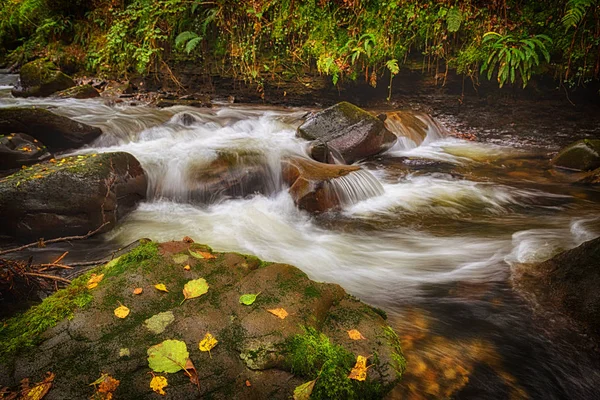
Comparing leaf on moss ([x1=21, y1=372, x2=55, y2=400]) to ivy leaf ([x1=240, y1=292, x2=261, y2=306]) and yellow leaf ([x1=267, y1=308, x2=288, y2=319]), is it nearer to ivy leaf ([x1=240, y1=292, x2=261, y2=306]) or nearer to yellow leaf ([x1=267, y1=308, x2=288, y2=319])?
ivy leaf ([x1=240, y1=292, x2=261, y2=306])

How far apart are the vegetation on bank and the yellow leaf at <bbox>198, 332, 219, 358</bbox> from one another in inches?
288

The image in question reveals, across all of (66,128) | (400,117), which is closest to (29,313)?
(66,128)

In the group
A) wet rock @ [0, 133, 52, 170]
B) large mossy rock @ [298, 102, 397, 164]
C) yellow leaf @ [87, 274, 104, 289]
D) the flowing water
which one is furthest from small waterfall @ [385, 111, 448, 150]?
yellow leaf @ [87, 274, 104, 289]

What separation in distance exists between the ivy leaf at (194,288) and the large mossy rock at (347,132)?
17.1 feet

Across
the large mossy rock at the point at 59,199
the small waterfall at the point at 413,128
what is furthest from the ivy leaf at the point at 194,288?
the small waterfall at the point at 413,128

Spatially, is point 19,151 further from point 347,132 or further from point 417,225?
point 417,225

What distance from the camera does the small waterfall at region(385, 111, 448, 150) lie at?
823cm

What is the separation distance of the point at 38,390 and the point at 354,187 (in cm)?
475

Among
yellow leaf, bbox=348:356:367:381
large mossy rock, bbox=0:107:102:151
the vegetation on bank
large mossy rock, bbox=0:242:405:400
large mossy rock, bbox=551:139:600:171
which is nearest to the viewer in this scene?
large mossy rock, bbox=0:242:405:400

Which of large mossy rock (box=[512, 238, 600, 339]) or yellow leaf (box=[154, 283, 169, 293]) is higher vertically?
yellow leaf (box=[154, 283, 169, 293])

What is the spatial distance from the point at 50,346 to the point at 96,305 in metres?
0.27

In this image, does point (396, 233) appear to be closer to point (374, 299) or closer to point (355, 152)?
point (374, 299)

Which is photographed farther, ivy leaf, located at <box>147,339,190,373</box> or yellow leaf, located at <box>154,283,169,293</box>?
yellow leaf, located at <box>154,283,169,293</box>

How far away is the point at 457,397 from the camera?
2.07m
